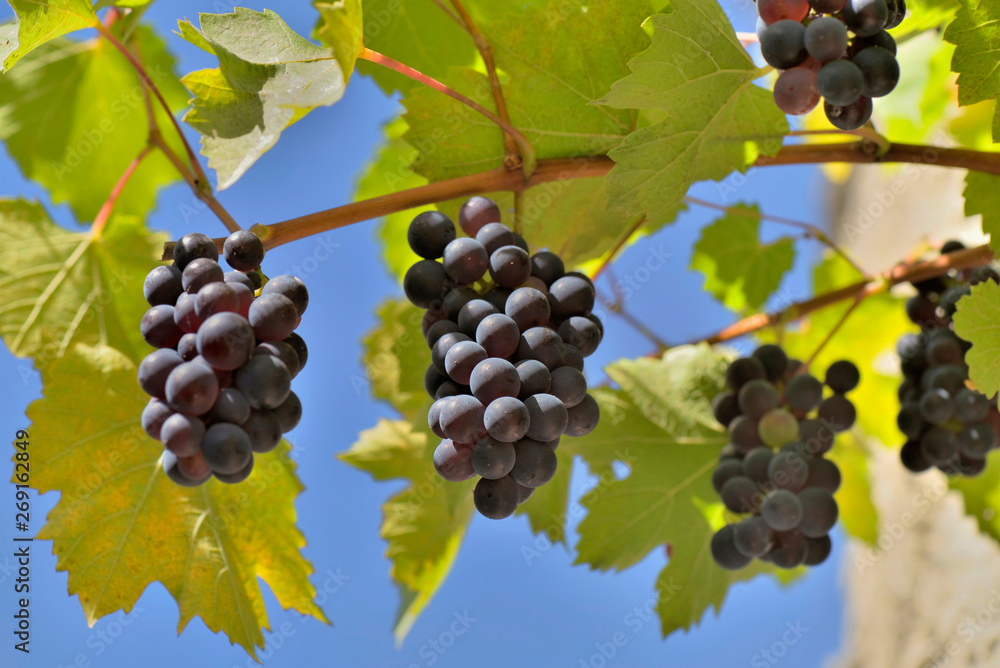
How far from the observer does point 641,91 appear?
2.19ft

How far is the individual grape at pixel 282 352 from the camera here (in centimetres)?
56

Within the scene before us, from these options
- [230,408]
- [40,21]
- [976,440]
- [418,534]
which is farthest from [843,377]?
[40,21]

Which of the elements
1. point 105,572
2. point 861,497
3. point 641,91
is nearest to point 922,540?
Answer: point 861,497

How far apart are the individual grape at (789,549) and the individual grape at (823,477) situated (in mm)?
62

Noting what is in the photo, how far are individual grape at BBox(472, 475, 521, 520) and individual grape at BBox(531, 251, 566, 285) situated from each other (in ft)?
0.64

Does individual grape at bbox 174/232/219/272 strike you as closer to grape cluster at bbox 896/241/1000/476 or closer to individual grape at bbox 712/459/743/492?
individual grape at bbox 712/459/743/492

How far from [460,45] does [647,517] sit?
64 centimetres

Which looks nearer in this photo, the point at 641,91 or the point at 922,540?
the point at 641,91

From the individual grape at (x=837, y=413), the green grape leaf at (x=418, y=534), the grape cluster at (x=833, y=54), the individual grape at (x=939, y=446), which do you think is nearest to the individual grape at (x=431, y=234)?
the grape cluster at (x=833, y=54)

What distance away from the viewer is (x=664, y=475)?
98 centimetres

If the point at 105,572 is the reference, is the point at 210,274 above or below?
above

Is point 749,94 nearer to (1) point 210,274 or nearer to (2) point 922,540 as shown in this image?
(1) point 210,274

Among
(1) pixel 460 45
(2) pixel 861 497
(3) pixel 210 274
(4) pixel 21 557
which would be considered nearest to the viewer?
(3) pixel 210 274

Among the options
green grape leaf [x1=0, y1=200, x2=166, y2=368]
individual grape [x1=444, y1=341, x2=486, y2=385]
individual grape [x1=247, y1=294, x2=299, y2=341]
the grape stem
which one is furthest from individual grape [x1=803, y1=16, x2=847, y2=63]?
green grape leaf [x1=0, y1=200, x2=166, y2=368]
